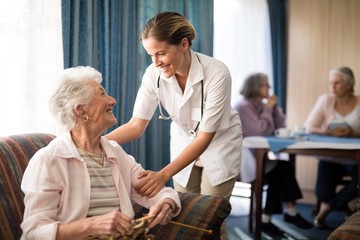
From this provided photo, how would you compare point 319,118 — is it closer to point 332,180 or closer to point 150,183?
point 332,180

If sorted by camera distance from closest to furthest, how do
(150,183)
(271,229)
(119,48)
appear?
1. (150,183)
2. (119,48)
3. (271,229)

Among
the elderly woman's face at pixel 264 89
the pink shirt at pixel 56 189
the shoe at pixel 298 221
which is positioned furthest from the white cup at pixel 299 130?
the pink shirt at pixel 56 189

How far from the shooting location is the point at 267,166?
11.0 feet

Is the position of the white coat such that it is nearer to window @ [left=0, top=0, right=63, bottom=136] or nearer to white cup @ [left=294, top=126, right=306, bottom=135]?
window @ [left=0, top=0, right=63, bottom=136]

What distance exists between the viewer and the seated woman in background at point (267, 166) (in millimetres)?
3260

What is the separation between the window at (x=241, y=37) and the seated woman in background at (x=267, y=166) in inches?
26.0

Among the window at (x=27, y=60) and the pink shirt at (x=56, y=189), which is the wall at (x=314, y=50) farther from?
the pink shirt at (x=56, y=189)

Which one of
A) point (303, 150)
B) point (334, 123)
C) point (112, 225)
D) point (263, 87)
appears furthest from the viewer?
point (263, 87)

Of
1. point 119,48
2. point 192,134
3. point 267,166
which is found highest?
point 119,48

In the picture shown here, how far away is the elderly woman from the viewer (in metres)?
1.35

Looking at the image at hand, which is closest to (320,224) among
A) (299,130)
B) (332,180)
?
(332,180)

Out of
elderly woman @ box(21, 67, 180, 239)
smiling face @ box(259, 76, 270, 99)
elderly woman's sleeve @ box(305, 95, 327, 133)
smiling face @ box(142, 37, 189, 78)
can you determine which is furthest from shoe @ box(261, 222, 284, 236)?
smiling face @ box(142, 37, 189, 78)

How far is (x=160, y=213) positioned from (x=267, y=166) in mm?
1962

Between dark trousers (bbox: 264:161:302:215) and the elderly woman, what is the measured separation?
6.18ft
